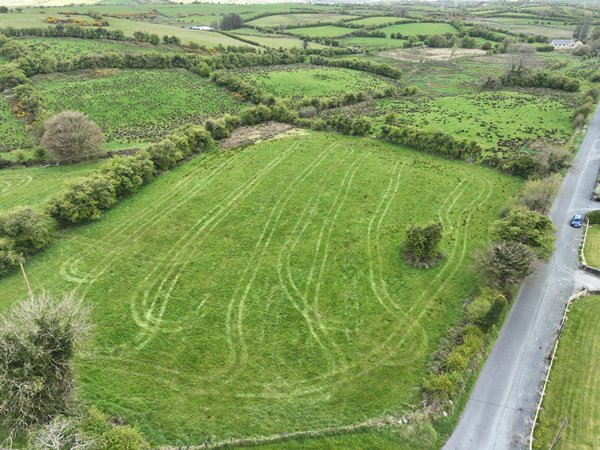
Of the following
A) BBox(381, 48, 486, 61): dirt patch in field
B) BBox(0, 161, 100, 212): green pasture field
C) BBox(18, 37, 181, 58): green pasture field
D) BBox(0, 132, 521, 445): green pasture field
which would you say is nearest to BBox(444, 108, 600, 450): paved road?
BBox(0, 132, 521, 445): green pasture field

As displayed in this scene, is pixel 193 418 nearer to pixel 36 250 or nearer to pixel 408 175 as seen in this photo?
pixel 36 250

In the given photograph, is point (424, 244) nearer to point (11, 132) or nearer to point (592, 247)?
point (592, 247)

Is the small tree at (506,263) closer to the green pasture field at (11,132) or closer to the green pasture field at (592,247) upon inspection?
the green pasture field at (592,247)

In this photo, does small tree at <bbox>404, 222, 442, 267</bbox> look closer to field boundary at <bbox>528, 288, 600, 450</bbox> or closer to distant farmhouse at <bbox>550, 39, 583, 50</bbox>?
field boundary at <bbox>528, 288, 600, 450</bbox>

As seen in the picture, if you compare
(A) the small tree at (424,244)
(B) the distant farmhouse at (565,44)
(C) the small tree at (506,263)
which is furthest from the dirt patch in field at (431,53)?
(C) the small tree at (506,263)

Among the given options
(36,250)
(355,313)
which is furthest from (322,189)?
(36,250)
